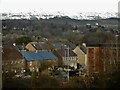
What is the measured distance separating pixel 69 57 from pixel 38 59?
27cm

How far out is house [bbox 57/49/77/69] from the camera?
256 cm

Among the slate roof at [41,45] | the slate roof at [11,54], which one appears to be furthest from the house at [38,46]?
the slate roof at [11,54]

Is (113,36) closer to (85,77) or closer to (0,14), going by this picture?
(85,77)

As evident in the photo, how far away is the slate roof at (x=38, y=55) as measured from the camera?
2.46 m

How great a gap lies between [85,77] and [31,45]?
544 millimetres

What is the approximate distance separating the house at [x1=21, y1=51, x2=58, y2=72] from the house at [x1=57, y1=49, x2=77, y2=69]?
0.33 feet

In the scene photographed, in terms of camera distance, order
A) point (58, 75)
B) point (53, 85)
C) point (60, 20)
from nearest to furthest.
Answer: point (53, 85) < point (58, 75) < point (60, 20)

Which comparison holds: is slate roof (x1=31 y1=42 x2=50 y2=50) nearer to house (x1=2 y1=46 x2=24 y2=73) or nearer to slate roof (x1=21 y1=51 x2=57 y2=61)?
slate roof (x1=21 y1=51 x2=57 y2=61)

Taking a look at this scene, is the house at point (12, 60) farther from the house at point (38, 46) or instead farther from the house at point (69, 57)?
the house at point (69, 57)

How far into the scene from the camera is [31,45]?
99.0 inches

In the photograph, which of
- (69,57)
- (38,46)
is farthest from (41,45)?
(69,57)

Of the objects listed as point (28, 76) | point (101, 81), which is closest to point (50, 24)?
point (28, 76)

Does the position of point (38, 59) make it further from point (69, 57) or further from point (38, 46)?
point (69, 57)

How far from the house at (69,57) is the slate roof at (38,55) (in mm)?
101
